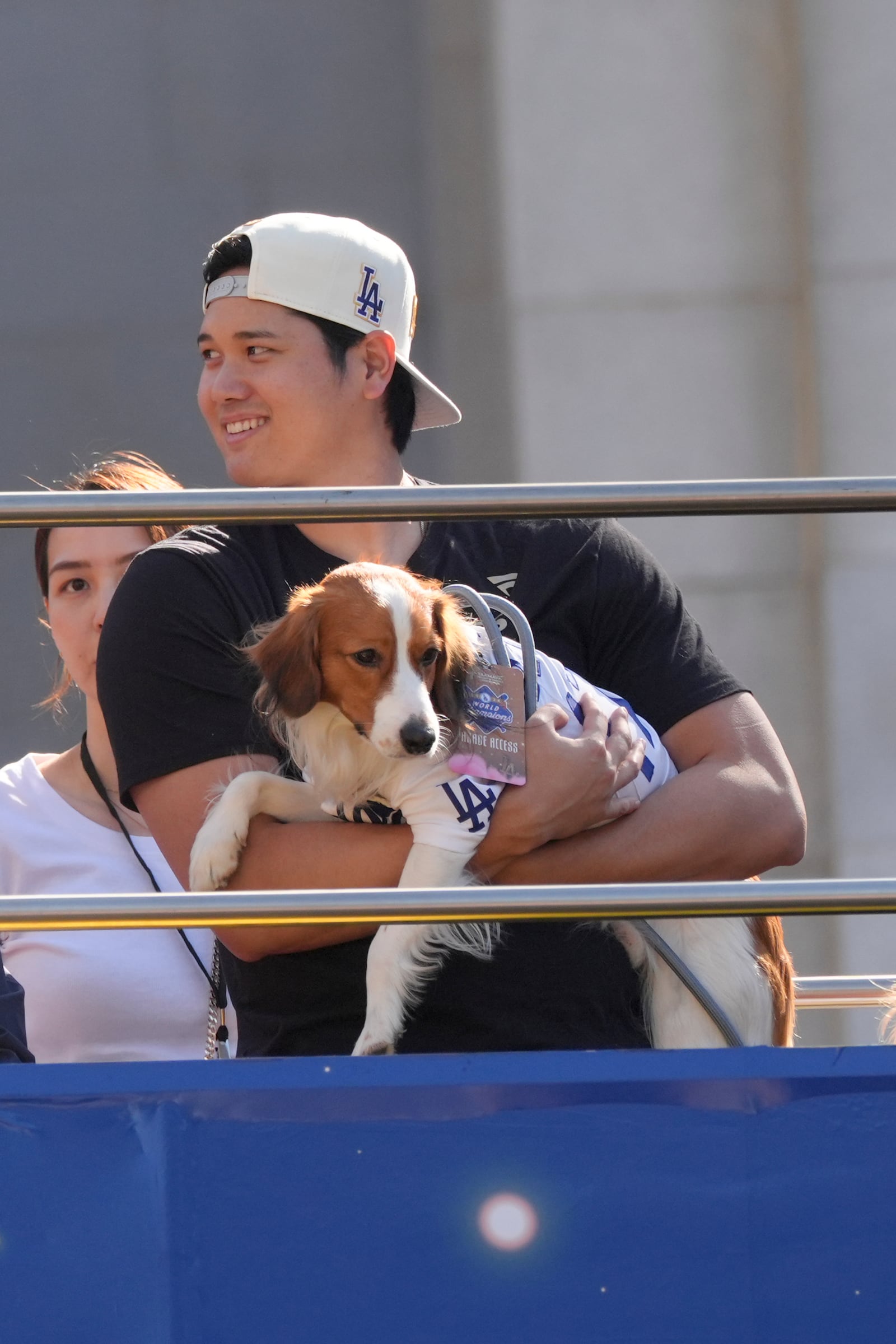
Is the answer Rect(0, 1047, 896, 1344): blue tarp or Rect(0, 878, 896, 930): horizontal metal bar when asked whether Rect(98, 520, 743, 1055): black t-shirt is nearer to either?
Rect(0, 1047, 896, 1344): blue tarp

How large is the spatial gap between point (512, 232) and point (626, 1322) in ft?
16.2

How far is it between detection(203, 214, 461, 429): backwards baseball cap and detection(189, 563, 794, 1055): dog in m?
0.47

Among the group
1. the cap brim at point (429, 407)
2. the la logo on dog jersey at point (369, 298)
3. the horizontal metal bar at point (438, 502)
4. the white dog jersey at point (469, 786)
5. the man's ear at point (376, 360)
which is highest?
the la logo on dog jersey at point (369, 298)

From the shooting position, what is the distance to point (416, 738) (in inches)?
80.9

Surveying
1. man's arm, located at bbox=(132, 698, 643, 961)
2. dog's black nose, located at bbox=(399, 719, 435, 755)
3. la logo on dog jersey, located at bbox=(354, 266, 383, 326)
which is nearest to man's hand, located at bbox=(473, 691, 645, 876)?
man's arm, located at bbox=(132, 698, 643, 961)

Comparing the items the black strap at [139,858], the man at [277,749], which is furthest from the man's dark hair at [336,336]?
the black strap at [139,858]

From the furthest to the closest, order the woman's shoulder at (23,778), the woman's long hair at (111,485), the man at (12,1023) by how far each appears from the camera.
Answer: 1. the woman's long hair at (111,485)
2. the woman's shoulder at (23,778)
3. the man at (12,1023)

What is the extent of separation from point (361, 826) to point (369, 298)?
0.89 meters

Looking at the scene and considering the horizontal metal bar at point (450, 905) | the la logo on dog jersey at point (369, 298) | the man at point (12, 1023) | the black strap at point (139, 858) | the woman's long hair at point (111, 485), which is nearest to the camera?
the horizontal metal bar at point (450, 905)

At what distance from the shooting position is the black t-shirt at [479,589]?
2023 mm

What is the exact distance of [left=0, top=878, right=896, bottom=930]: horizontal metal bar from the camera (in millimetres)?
1612

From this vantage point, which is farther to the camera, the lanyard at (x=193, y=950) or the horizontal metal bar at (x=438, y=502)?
the lanyard at (x=193, y=950)

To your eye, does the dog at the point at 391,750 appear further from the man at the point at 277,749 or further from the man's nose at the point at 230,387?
the man's nose at the point at 230,387

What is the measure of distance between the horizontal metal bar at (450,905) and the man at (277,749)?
34 centimetres
